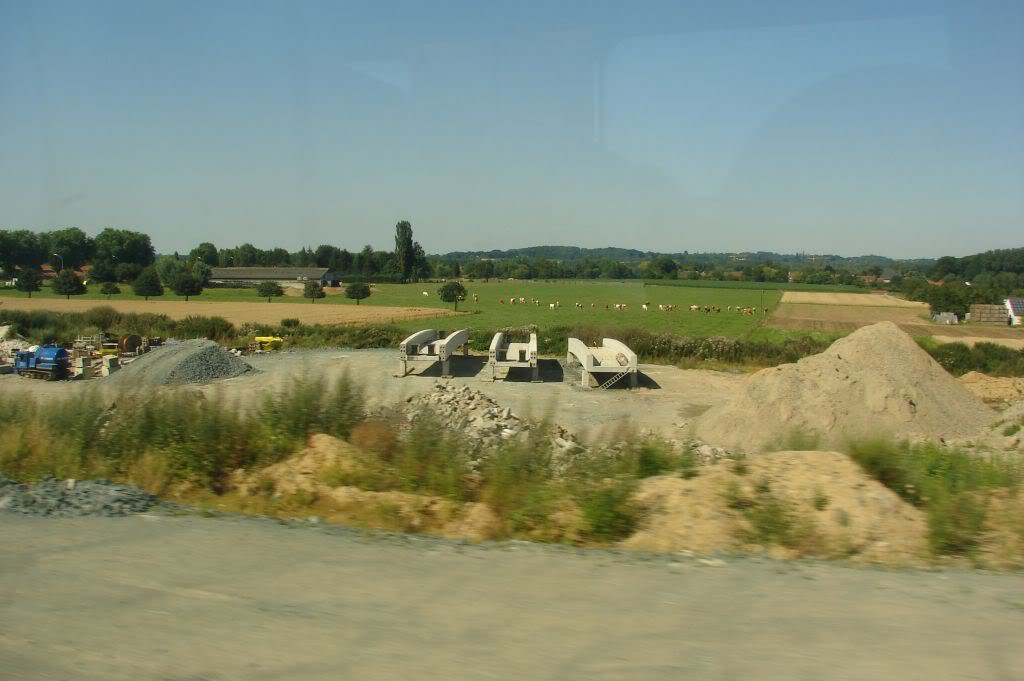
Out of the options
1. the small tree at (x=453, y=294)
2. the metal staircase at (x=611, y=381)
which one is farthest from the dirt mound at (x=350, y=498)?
the small tree at (x=453, y=294)

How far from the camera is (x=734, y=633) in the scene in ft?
13.9

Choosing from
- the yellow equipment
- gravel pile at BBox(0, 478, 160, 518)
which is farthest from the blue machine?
gravel pile at BBox(0, 478, 160, 518)

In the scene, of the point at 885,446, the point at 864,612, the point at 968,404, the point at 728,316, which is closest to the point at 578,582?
the point at 864,612

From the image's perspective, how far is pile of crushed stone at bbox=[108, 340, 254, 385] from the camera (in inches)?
908

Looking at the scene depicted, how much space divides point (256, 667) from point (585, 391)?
2037cm

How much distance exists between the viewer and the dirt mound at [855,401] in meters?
16.8

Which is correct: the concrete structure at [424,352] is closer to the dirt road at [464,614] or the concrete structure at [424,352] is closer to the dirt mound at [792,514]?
the dirt mound at [792,514]

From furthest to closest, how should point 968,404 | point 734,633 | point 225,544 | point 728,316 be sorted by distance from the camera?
1. point 728,316
2. point 968,404
3. point 225,544
4. point 734,633

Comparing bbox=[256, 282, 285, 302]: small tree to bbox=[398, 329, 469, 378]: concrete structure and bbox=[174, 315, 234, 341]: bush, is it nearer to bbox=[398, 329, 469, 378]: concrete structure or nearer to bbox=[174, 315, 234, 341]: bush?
bbox=[174, 315, 234, 341]: bush

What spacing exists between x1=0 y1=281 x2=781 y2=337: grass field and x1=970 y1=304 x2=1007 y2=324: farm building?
1011 cm

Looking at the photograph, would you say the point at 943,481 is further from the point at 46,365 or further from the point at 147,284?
the point at 147,284

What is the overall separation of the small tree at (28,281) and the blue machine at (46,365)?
25.1m

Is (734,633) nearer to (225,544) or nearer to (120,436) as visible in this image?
(225,544)

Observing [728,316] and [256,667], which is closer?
[256,667]
